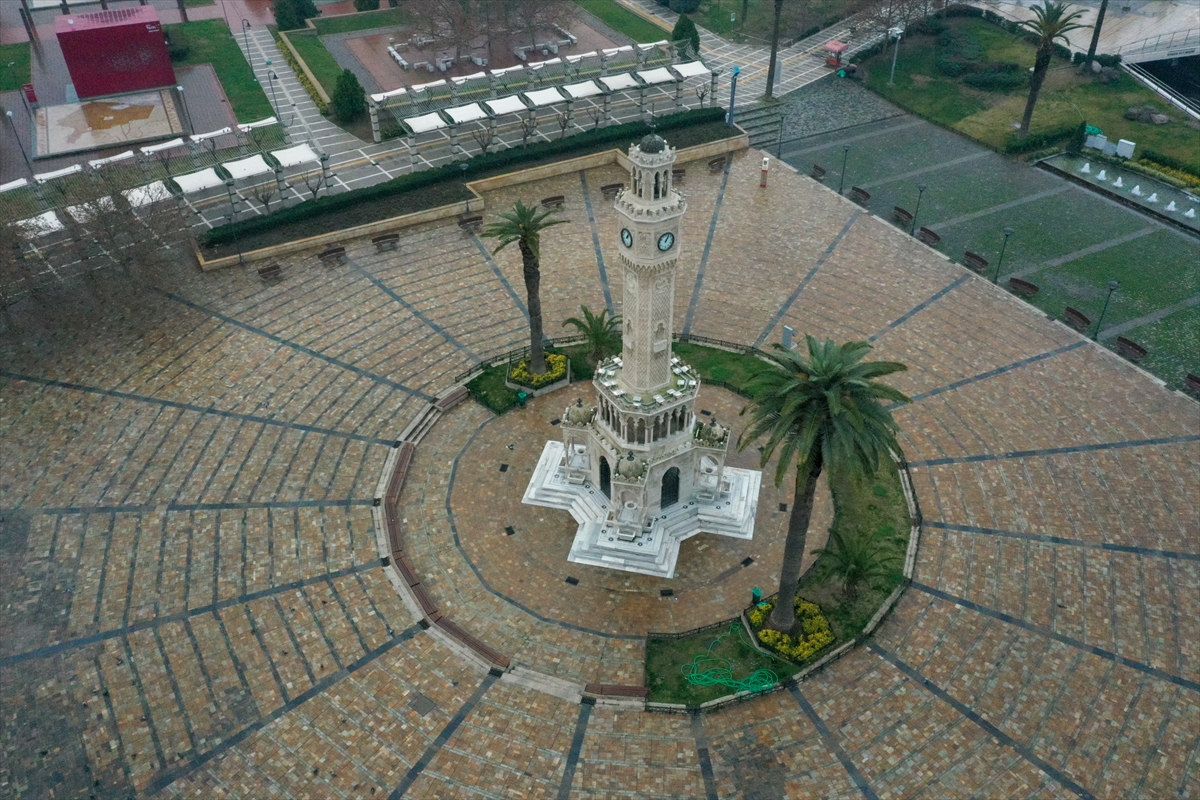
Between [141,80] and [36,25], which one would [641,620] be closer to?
[141,80]

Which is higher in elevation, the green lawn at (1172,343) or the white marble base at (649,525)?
the green lawn at (1172,343)

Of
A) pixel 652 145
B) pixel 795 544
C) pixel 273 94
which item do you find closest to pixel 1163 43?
pixel 652 145

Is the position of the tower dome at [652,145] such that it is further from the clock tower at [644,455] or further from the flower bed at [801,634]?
the flower bed at [801,634]

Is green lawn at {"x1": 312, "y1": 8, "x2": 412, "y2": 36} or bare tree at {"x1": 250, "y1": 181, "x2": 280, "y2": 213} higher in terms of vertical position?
green lawn at {"x1": 312, "y1": 8, "x2": 412, "y2": 36}

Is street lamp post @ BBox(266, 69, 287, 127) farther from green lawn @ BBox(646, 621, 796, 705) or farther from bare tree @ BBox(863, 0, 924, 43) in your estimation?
green lawn @ BBox(646, 621, 796, 705)

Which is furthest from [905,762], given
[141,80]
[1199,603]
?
[141,80]

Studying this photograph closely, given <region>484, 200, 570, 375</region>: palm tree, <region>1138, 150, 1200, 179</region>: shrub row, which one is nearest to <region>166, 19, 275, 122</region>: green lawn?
<region>484, 200, 570, 375</region>: palm tree

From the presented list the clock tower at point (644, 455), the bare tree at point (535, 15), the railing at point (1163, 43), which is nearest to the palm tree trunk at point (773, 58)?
the bare tree at point (535, 15)
